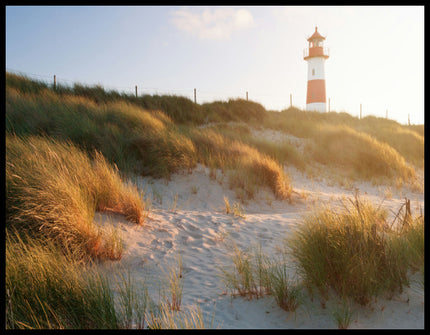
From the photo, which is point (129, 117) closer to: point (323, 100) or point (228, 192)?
point (228, 192)

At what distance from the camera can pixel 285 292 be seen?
2.46 m

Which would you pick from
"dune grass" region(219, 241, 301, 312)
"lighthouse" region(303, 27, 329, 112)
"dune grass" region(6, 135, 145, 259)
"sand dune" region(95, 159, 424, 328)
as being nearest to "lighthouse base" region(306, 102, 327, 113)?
"lighthouse" region(303, 27, 329, 112)

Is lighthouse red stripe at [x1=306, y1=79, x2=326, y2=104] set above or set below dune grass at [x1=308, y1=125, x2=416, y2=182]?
above

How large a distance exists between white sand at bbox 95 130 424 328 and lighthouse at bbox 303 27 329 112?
19.7 metres

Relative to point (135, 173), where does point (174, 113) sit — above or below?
above

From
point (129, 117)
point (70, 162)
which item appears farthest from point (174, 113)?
point (70, 162)

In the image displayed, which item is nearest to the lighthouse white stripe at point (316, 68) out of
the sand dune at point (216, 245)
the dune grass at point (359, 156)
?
the dune grass at point (359, 156)

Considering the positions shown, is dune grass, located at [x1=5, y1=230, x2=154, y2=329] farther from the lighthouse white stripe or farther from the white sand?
the lighthouse white stripe

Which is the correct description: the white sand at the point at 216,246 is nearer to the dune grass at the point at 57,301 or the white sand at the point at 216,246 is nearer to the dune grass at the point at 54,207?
the dune grass at the point at 54,207

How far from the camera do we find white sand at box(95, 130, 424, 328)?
2.30 metres

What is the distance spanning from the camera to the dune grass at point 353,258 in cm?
238

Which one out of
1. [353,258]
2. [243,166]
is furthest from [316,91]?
[353,258]

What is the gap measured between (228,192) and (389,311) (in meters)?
4.60
